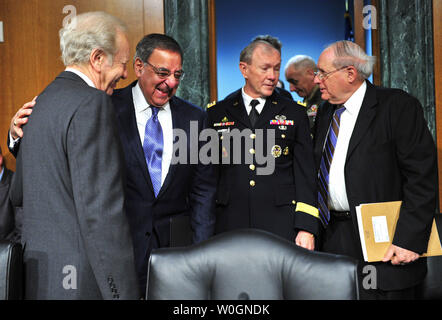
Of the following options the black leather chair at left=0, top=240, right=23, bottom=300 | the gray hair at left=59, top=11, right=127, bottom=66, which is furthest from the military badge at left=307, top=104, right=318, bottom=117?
the black leather chair at left=0, top=240, right=23, bottom=300

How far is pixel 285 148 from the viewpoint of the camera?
94.7 inches

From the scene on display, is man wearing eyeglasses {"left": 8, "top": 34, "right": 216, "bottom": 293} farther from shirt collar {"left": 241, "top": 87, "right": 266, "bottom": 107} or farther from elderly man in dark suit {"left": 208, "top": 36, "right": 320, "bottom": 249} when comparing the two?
shirt collar {"left": 241, "top": 87, "right": 266, "bottom": 107}

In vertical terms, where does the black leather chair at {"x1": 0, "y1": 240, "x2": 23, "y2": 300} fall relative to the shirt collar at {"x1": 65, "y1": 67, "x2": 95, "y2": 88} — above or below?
below

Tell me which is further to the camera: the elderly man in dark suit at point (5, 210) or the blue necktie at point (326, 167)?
the elderly man in dark suit at point (5, 210)

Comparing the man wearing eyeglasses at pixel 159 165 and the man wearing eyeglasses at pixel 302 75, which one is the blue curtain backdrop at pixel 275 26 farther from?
the man wearing eyeglasses at pixel 159 165

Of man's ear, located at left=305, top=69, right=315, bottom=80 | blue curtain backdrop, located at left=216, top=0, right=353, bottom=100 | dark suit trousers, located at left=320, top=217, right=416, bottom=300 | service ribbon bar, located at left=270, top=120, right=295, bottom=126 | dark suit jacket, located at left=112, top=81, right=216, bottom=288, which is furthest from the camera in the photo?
blue curtain backdrop, located at left=216, top=0, right=353, bottom=100

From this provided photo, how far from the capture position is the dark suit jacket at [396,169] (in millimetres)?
2102

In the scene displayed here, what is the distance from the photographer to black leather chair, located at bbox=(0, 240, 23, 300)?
1466 mm

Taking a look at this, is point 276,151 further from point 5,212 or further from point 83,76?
point 5,212

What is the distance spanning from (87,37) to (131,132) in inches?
21.7

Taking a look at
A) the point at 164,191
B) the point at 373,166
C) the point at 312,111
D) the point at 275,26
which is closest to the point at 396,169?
the point at 373,166

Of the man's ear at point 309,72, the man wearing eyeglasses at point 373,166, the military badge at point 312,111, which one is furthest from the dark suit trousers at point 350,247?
the man's ear at point 309,72

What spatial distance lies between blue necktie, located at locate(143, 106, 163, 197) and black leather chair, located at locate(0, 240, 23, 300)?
673 millimetres

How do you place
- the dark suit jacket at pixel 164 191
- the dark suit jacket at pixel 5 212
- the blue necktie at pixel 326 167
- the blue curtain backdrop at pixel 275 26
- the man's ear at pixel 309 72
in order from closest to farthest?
1. the dark suit jacket at pixel 164 191
2. the blue necktie at pixel 326 167
3. the dark suit jacket at pixel 5 212
4. the man's ear at pixel 309 72
5. the blue curtain backdrop at pixel 275 26
